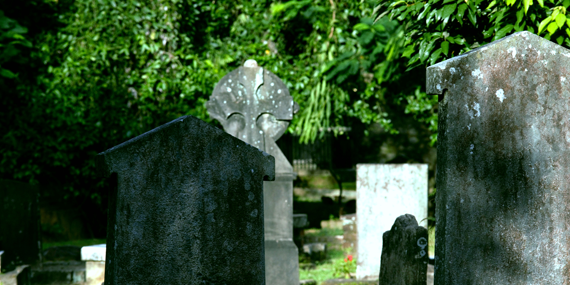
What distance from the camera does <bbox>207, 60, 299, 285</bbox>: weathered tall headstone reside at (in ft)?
17.5

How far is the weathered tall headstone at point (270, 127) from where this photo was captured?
5332 millimetres

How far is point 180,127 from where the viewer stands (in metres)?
2.51

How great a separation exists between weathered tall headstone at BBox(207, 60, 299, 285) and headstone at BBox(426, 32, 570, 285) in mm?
2735

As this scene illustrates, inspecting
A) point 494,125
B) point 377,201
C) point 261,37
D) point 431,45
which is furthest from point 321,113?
point 494,125

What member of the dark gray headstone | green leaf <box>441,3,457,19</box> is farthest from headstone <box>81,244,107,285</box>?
green leaf <box>441,3,457,19</box>

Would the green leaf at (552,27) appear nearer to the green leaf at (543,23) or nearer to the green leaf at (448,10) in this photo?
the green leaf at (543,23)

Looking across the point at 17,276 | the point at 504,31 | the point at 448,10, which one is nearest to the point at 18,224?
the point at 17,276

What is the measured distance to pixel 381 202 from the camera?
6484mm

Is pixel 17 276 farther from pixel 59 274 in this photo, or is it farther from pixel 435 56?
pixel 435 56

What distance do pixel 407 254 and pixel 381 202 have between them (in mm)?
3530

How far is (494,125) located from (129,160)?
1.81 meters

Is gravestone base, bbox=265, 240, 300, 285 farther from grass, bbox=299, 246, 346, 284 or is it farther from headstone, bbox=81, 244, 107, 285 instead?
headstone, bbox=81, 244, 107, 285

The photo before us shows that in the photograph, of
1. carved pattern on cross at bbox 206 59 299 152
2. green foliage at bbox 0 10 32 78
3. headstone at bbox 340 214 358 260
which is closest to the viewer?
carved pattern on cross at bbox 206 59 299 152

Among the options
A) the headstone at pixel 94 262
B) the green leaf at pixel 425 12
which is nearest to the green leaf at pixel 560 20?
the green leaf at pixel 425 12
